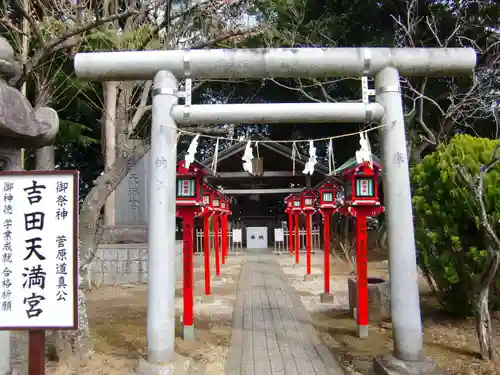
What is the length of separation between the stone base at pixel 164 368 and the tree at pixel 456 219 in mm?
3614

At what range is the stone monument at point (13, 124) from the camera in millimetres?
3527

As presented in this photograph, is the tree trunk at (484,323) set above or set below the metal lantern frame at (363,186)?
below

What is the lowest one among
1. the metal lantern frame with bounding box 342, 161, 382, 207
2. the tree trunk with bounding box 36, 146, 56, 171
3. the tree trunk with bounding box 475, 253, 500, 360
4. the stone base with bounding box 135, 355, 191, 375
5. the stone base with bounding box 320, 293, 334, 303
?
the stone base with bounding box 320, 293, 334, 303

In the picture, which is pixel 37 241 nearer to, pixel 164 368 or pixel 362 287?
pixel 164 368

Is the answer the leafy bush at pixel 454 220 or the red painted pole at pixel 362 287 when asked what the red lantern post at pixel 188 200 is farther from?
the leafy bush at pixel 454 220

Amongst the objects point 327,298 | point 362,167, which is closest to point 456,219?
point 362,167

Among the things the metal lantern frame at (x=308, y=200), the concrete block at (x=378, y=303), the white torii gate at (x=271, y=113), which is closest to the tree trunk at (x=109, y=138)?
the metal lantern frame at (x=308, y=200)

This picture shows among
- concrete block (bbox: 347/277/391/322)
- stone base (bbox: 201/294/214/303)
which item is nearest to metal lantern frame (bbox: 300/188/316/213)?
stone base (bbox: 201/294/214/303)

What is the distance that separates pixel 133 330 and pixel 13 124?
428cm

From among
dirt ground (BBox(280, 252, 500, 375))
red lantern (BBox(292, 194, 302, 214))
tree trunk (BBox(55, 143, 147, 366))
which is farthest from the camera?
red lantern (BBox(292, 194, 302, 214))

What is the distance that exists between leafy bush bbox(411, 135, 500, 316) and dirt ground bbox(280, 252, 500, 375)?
0.43 m

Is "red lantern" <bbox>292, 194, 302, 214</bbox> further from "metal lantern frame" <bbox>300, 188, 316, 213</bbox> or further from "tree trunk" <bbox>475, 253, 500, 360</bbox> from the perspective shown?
"tree trunk" <bbox>475, 253, 500, 360</bbox>

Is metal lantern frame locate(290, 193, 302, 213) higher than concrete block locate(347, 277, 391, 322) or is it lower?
higher

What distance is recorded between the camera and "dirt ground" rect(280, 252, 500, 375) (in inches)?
200
